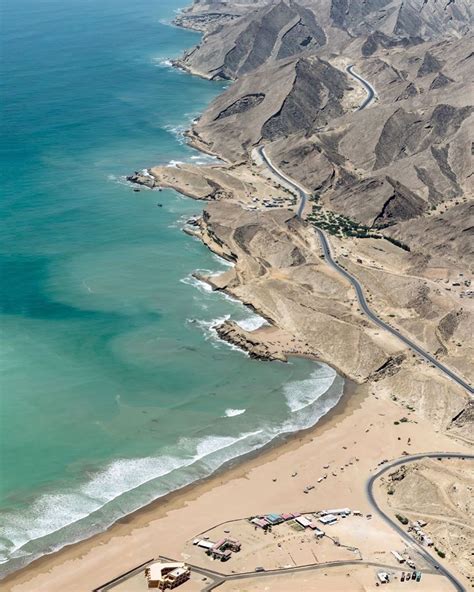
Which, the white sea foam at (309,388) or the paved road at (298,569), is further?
the white sea foam at (309,388)

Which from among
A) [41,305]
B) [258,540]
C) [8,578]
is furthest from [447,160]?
[8,578]

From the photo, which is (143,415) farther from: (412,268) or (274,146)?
(274,146)

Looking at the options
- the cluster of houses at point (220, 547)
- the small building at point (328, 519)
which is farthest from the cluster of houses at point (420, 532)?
the cluster of houses at point (220, 547)

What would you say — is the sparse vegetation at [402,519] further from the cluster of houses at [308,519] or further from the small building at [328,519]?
the small building at [328,519]

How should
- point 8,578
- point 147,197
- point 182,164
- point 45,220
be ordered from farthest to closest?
1. point 182,164
2. point 147,197
3. point 45,220
4. point 8,578

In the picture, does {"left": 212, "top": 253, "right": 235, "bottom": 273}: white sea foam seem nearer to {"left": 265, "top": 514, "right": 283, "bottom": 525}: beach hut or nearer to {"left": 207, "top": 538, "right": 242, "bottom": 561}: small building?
{"left": 265, "top": 514, "right": 283, "bottom": 525}: beach hut

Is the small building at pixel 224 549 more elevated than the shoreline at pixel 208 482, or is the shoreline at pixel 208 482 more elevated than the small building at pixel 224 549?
the small building at pixel 224 549

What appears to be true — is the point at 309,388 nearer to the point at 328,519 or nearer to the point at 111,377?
the point at 111,377
